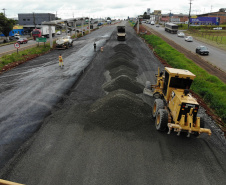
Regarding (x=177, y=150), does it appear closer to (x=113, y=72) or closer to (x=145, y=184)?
(x=145, y=184)

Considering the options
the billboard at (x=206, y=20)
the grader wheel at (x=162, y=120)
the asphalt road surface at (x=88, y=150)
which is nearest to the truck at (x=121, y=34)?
the asphalt road surface at (x=88, y=150)

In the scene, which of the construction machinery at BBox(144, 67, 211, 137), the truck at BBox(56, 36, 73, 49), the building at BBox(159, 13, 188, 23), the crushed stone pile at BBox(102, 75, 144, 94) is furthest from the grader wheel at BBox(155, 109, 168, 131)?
the building at BBox(159, 13, 188, 23)

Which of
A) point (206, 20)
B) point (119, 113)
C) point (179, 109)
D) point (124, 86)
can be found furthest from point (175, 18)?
point (179, 109)

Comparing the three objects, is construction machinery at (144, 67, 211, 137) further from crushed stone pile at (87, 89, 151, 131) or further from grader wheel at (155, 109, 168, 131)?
crushed stone pile at (87, 89, 151, 131)

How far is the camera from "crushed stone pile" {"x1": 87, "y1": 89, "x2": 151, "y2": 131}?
10672mm

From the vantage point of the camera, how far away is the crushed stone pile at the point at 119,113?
10.7 m

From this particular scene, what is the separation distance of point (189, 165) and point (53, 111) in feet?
28.6

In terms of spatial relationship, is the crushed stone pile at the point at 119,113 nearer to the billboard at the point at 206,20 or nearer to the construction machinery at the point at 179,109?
the construction machinery at the point at 179,109

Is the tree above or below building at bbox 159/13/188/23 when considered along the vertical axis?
below

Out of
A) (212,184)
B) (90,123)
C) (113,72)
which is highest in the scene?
(113,72)

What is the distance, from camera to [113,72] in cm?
2041

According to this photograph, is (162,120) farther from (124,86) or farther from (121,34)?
(121,34)

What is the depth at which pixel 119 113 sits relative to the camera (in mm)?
11219

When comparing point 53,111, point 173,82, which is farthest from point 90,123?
point 173,82
